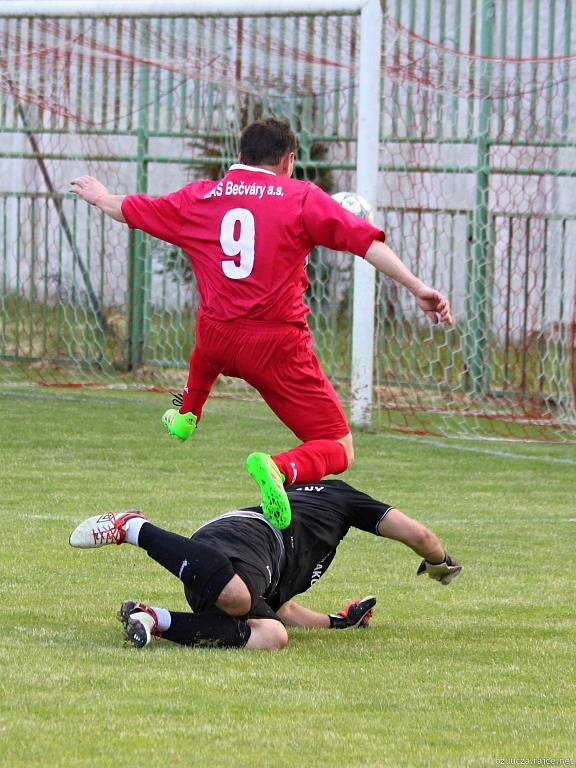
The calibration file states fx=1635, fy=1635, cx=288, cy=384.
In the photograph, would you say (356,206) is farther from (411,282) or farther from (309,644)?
(309,644)

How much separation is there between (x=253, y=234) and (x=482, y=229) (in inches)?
298

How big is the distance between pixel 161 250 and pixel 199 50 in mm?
2091

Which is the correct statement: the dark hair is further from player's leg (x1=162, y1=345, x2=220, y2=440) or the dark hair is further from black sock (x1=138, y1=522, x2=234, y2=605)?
black sock (x1=138, y1=522, x2=234, y2=605)

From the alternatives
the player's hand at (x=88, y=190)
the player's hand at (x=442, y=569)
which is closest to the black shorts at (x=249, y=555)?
the player's hand at (x=442, y=569)

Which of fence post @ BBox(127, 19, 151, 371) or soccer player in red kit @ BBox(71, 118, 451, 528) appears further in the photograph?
fence post @ BBox(127, 19, 151, 371)

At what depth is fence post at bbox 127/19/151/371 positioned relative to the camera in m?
15.4

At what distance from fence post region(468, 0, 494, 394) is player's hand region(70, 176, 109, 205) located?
6.87 meters

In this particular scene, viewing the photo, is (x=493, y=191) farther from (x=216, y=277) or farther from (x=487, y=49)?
(x=216, y=277)

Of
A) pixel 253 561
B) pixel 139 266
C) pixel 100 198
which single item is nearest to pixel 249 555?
pixel 253 561

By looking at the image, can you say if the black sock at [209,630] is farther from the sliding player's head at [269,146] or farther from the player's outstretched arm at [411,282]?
the sliding player's head at [269,146]

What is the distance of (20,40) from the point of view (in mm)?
15227

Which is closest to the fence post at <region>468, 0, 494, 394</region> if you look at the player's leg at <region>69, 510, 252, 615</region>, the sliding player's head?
the sliding player's head

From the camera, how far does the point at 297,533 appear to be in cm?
589

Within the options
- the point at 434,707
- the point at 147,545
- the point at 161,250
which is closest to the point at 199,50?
the point at 161,250
